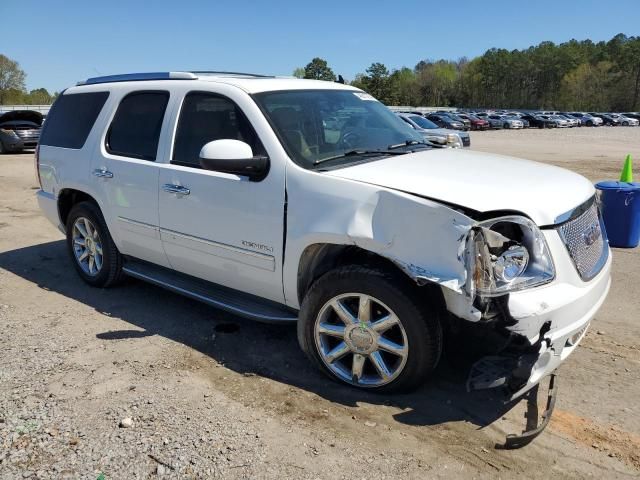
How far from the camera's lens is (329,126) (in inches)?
154

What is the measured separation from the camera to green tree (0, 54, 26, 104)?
73750mm

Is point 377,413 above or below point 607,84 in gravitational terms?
below

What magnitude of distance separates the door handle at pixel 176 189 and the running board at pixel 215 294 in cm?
75

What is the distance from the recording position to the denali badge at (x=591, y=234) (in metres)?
3.21

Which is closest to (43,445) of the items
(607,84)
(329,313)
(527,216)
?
(329,313)

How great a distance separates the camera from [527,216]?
285cm

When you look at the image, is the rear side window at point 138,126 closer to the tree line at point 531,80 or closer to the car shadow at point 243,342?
the car shadow at point 243,342

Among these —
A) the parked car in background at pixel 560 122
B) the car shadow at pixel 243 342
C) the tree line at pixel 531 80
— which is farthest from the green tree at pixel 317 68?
the car shadow at pixel 243 342

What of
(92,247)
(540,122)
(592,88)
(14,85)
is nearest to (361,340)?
(92,247)

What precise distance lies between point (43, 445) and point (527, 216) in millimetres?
2875

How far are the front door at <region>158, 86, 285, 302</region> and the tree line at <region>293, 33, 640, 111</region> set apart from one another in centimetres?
10530

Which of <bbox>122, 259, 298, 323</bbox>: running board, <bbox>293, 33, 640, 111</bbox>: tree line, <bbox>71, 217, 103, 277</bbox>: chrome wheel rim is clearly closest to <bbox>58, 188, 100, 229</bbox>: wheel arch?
<bbox>71, 217, 103, 277</bbox>: chrome wheel rim

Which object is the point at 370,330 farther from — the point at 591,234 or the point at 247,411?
the point at 591,234

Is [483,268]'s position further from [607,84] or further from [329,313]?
[607,84]
